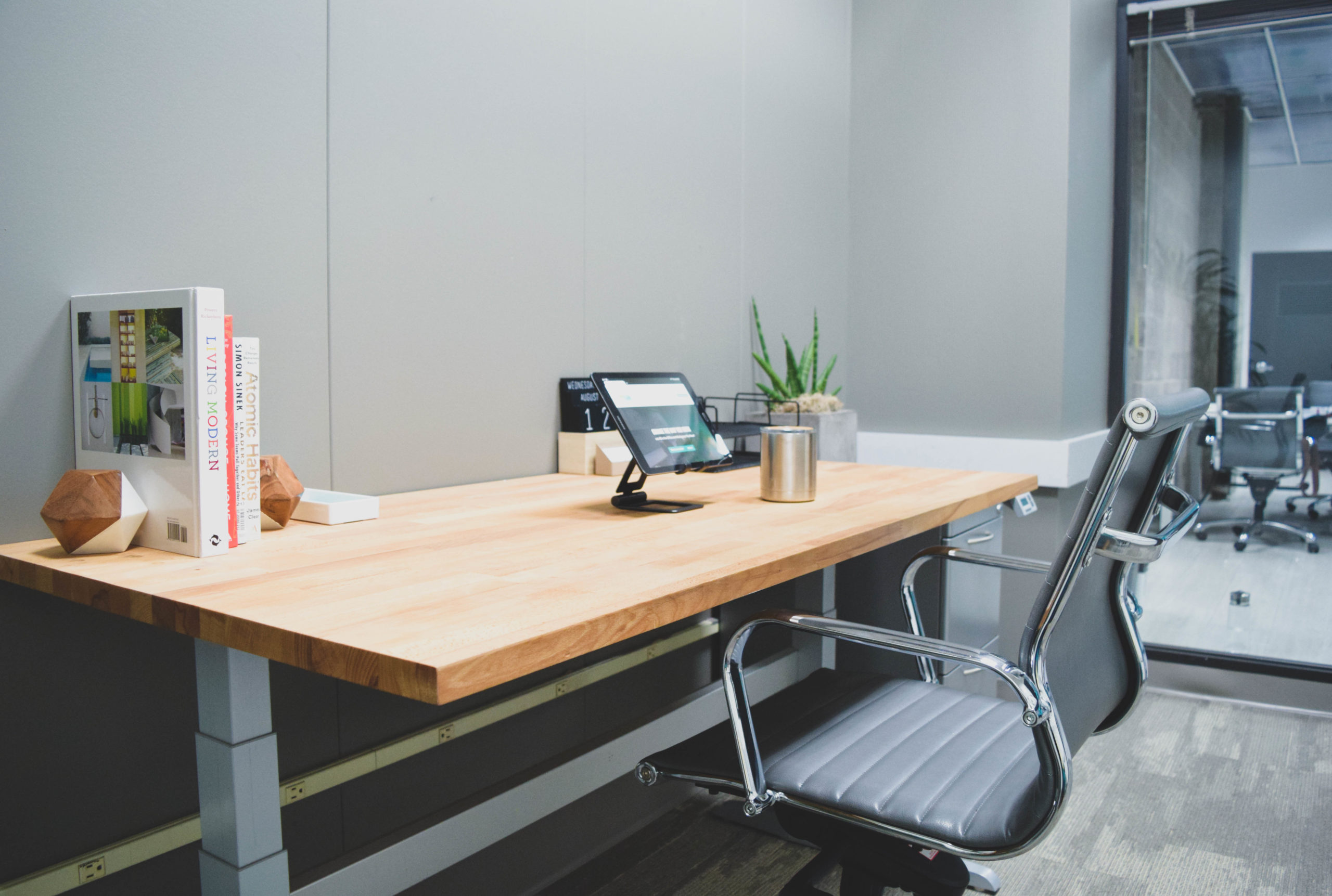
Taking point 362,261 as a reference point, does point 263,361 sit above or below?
below

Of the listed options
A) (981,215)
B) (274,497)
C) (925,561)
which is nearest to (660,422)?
(925,561)

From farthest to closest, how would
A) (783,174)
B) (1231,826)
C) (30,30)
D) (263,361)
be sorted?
(783,174)
(1231,826)
(263,361)
(30,30)

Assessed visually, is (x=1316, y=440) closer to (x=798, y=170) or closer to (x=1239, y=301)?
(x=1239, y=301)

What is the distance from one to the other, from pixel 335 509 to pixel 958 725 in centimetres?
102

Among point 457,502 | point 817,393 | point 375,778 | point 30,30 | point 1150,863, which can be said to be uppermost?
point 30,30

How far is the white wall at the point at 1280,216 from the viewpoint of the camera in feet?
10.7

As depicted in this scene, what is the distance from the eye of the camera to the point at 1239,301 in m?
3.40

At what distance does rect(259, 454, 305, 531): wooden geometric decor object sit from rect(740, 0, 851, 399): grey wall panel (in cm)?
176

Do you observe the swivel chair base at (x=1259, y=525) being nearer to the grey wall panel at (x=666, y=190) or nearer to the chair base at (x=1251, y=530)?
the chair base at (x=1251, y=530)

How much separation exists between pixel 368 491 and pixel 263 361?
1.04ft

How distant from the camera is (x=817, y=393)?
286cm

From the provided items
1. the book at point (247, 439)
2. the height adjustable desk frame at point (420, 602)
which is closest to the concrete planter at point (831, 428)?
the height adjustable desk frame at point (420, 602)

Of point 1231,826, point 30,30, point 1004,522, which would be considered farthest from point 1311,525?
point 30,30

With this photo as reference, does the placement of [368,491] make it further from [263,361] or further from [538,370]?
[538,370]
